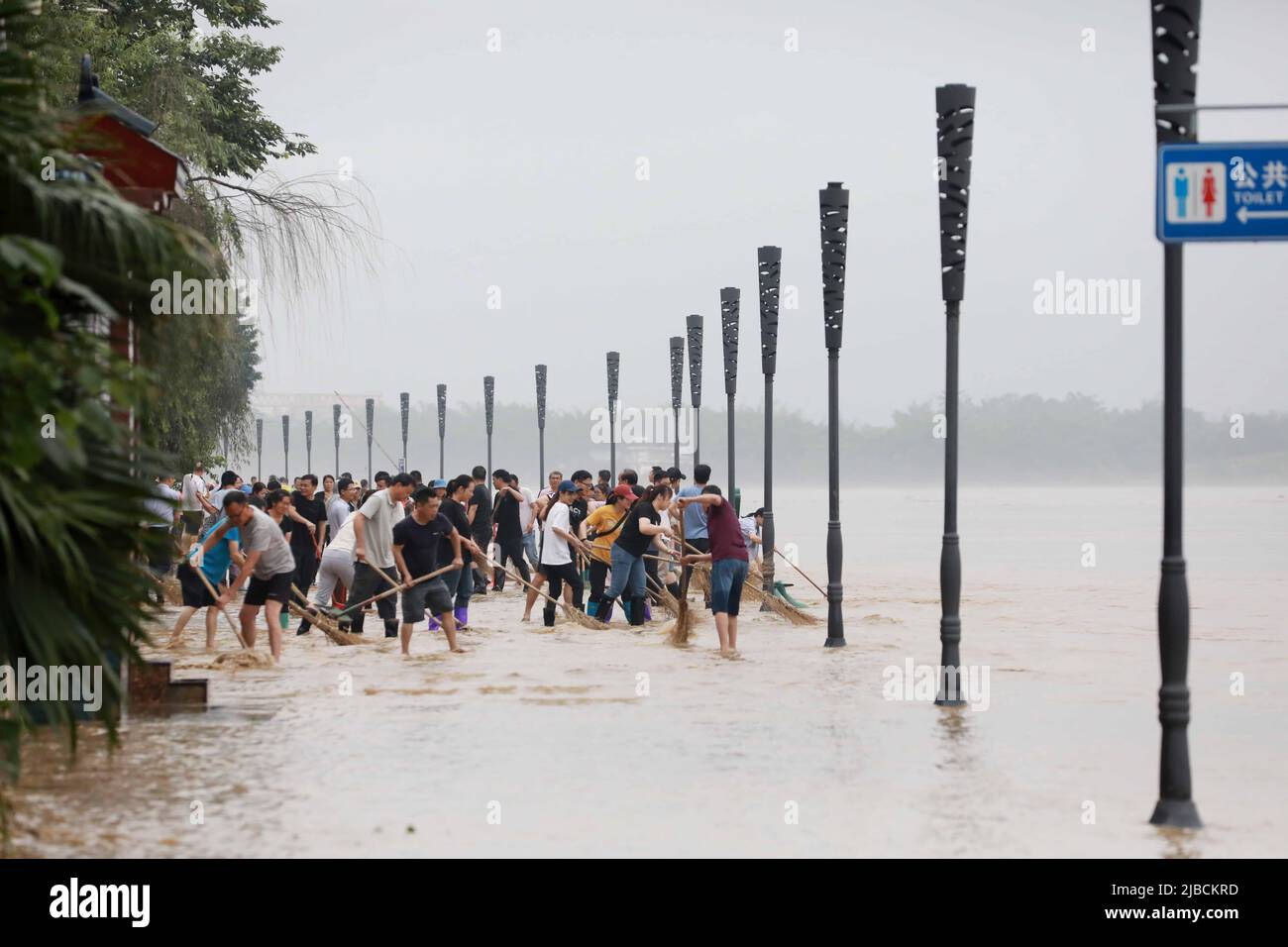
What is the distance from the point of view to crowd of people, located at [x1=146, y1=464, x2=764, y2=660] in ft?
59.0

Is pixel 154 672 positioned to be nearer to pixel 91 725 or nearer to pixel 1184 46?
pixel 91 725

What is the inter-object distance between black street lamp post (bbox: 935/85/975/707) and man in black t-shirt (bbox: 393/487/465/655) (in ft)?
16.9

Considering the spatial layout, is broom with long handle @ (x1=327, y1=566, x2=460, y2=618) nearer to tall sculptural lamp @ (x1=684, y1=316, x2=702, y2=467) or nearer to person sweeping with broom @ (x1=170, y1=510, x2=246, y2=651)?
person sweeping with broom @ (x1=170, y1=510, x2=246, y2=651)

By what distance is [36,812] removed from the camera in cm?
966

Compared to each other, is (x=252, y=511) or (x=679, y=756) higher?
(x=252, y=511)

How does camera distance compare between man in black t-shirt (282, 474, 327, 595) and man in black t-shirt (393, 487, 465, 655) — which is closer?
man in black t-shirt (393, 487, 465, 655)

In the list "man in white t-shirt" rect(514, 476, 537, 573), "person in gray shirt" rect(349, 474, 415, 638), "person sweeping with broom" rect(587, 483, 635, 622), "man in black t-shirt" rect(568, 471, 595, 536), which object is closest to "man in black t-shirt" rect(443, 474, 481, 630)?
"person in gray shirt" rect(349, 474, 415, 638)

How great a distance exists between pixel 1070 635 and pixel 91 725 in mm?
12039

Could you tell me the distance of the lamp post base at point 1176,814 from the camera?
31.7 feet

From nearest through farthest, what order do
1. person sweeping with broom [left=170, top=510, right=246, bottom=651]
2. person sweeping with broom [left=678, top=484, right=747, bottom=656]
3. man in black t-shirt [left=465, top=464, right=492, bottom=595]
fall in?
person sweeping with broom [left=170, top=510, right=246, bottom=651], person sweeping with broom [left=678, top=484, right=747, bottom=656], man in black t-shirt [left=465, top=464, right=492, bottom=595]

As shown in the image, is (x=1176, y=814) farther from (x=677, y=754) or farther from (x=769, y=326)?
(x=769, y=326)

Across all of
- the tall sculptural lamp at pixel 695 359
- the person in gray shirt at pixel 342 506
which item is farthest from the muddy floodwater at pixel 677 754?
the tall sculptural lamp at pixel 695 359

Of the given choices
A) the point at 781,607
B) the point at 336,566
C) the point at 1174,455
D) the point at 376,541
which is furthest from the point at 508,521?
the point at 1174,455
